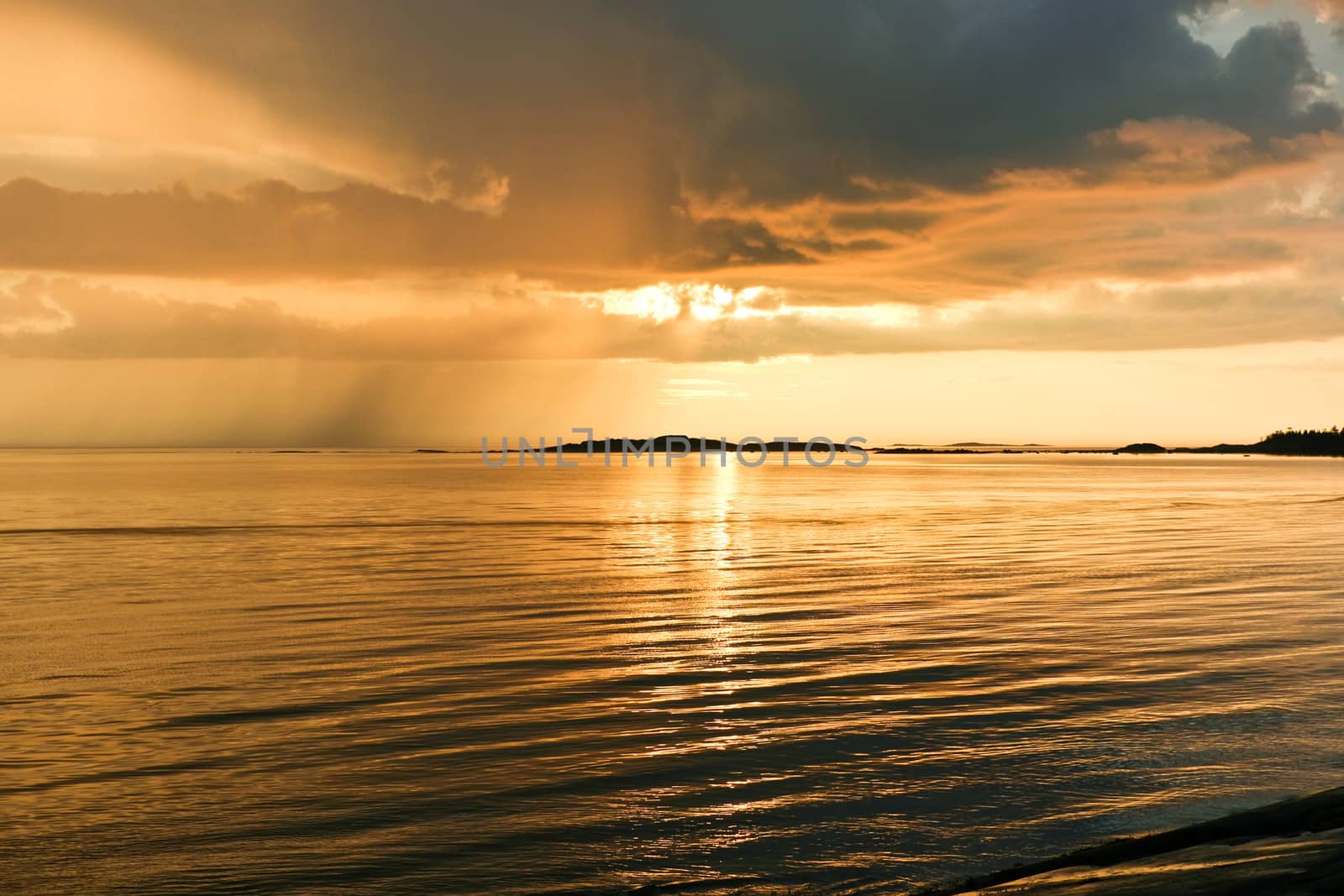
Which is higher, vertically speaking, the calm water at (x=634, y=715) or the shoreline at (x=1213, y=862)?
the shoreline at (x=1213, y=862)

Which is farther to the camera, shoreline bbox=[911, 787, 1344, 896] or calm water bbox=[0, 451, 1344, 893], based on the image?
calm water bbox=[0, 451, 1344, 893]

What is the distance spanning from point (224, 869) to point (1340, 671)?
16876 mm

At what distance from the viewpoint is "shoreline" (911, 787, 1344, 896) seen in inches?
309

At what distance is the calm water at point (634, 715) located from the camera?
400 inches

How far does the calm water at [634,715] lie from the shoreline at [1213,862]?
2.29 ft

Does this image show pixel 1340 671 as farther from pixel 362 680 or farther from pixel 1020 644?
pixel 362 680

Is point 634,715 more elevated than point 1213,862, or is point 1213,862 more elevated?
point 1213,862

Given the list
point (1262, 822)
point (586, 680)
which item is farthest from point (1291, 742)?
point (586, 680)

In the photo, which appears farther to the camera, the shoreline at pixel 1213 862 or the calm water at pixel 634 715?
the calm water at pixel 634 715

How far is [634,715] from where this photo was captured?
1521 cm

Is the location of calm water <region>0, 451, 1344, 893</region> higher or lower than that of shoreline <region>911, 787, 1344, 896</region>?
lower

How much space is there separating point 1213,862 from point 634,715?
8.22 metres

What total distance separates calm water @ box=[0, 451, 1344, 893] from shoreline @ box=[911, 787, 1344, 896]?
0.70 meters

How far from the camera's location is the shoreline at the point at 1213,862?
25.8 feet
